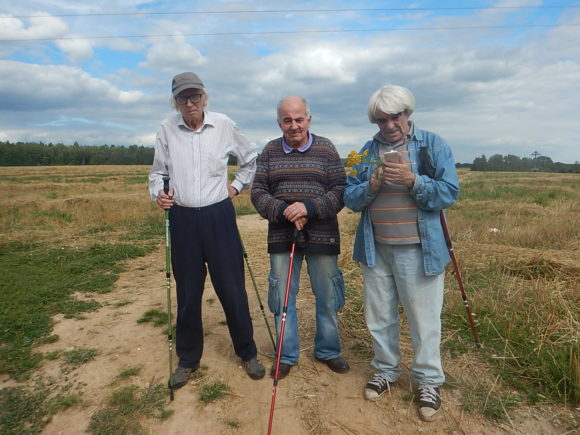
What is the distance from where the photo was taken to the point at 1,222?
11.9 meters

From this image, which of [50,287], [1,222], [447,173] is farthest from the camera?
[1,222]

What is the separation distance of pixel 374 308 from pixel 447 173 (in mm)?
1253

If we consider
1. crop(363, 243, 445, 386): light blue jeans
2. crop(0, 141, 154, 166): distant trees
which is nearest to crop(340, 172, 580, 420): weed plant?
crop(363, 243, 445, 386): light blue jeans

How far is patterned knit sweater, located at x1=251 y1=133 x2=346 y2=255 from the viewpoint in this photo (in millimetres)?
3371

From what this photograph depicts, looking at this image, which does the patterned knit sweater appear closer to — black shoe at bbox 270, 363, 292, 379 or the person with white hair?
the person with white hair

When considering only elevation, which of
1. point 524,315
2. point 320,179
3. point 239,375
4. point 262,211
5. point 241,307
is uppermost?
point 320,179

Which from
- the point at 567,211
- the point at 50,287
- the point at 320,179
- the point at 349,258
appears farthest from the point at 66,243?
the point at 567,211

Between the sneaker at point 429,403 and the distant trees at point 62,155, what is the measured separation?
10700cm

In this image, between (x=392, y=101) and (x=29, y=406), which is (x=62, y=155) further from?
(x=392, y=101)

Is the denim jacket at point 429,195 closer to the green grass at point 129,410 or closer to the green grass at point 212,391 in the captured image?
the green grass at point 212,391

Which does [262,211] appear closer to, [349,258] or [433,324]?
[433,324]

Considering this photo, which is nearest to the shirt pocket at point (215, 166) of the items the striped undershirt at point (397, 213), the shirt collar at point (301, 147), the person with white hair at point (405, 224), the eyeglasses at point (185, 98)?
the eyeglasses at point (185, 98)

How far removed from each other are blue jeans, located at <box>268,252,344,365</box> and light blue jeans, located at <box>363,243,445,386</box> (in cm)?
31

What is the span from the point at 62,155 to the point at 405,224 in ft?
376
